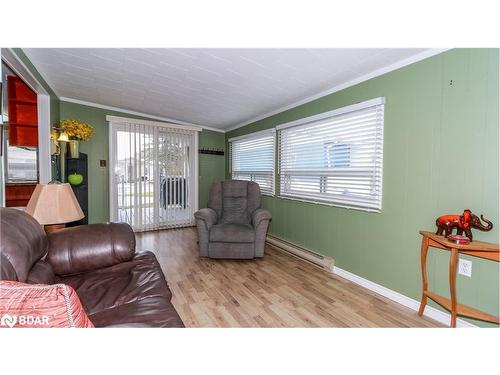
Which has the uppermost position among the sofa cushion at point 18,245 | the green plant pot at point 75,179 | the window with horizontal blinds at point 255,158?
the window with horizontal blinds at point 255,158

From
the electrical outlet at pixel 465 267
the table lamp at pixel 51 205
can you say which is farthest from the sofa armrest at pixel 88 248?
the electrical outlet at pixel 465 267

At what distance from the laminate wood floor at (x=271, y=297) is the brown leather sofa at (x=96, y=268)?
573 millimetres

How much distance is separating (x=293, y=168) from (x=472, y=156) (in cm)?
195

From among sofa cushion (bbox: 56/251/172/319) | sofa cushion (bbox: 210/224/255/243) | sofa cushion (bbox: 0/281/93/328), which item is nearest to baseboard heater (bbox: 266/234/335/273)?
sofa cushion (bbox: 210/224/255/243)

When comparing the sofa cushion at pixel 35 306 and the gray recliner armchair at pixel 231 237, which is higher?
the sofa cushion at pixel 35 306

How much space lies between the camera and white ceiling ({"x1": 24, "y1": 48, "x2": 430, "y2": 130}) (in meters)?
2.05

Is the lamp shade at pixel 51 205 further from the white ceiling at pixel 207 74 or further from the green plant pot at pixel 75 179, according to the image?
the green plant pot at pixel 75 179

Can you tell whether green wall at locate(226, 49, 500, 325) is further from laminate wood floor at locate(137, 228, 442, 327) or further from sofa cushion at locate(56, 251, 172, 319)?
sofa cushion at locate(56, 251, 172, 319)

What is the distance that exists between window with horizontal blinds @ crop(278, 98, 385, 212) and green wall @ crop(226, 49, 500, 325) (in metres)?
0.09

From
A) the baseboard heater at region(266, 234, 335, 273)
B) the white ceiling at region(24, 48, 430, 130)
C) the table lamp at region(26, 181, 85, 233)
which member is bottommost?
the baseboard heater at region(266, 234, 335, 273)

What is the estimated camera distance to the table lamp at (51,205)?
154 cm

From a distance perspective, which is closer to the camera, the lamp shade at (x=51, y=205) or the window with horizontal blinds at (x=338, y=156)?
the lamp shade at (x=51, y=205)

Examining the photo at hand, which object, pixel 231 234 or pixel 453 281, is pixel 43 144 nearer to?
pixel 231 234
